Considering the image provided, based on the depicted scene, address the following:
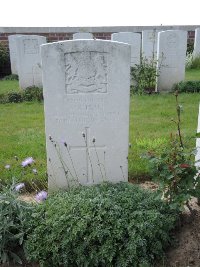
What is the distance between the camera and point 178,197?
8.76ft

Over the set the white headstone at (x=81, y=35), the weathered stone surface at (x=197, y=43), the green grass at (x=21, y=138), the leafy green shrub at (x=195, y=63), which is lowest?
the green grass at (x=21, y=138)

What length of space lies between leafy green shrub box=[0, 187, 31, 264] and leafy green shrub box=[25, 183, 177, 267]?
88mm

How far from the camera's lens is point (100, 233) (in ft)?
8.34

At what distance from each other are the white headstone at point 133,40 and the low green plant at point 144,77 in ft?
2.38

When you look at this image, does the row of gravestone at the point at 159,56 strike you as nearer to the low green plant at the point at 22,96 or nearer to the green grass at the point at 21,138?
the low green plant at the point at 22,96

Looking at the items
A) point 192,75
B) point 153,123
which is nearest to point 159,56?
point 192,75

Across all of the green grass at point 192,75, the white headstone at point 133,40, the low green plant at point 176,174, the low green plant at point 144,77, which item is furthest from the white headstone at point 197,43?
the low green plant at point 176,174

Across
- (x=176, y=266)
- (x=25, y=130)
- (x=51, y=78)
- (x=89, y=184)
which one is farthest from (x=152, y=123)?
(x=176, y=266)

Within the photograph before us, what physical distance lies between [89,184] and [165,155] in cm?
107

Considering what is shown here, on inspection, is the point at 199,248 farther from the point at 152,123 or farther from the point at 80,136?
the point at 152,123

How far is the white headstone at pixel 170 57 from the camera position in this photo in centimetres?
900

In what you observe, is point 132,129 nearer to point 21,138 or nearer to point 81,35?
point 21,138

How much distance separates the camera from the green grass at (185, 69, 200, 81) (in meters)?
10.8

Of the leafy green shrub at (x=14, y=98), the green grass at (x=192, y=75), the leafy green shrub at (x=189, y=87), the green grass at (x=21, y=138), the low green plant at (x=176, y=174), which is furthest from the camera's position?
the green grass at (x=192, y=75)
